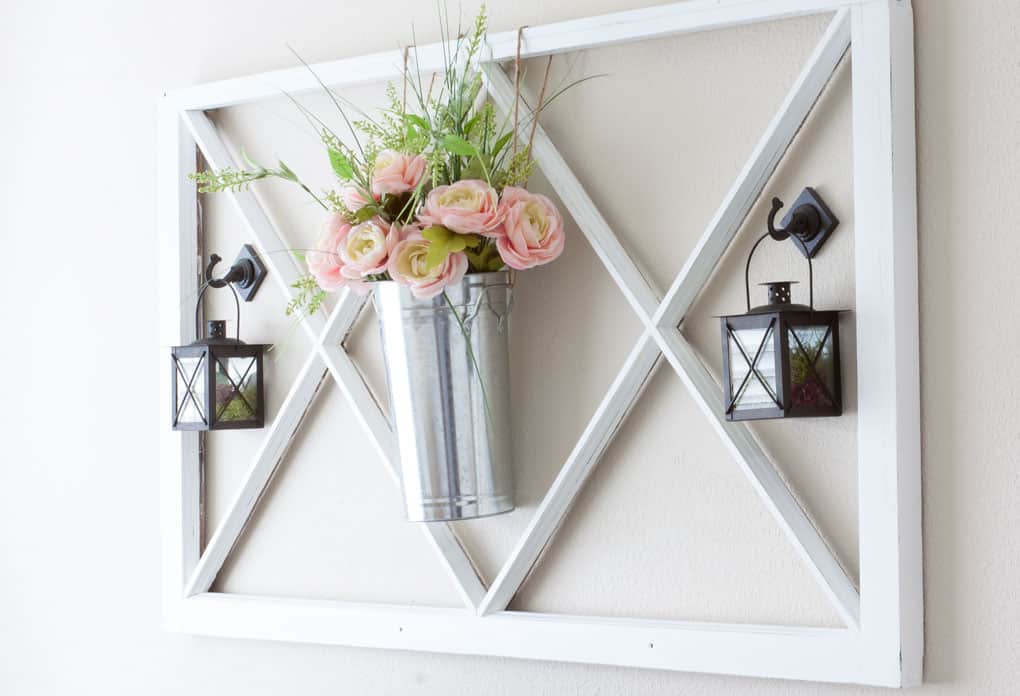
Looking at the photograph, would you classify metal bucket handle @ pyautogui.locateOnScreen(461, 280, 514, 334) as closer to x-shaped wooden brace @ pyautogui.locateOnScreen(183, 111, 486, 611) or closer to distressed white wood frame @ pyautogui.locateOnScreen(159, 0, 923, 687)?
distressed white wood frame @ pyautogui.locateOnScreen(159, 0, 923, 687)

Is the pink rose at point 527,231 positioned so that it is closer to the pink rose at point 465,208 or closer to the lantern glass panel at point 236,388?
the pink rose at point 465,208

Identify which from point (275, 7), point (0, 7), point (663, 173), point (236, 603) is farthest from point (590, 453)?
point (0, 7)

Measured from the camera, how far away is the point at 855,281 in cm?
136

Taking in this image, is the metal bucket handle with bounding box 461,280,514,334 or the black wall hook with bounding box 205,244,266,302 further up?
the black wall hook with bounding box 205,244,266,302

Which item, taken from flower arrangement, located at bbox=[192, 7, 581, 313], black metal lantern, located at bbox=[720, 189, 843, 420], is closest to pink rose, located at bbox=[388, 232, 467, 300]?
flower arrangement, located at bbox=[192, 7, 581, 313]

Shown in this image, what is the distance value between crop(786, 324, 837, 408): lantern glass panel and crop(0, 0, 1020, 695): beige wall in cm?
4

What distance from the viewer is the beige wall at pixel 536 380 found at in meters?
1.31

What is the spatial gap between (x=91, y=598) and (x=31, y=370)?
389mm

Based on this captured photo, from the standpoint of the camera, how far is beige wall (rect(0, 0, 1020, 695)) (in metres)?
1.31

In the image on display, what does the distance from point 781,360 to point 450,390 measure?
411 millimetres

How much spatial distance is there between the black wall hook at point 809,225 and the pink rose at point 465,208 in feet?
1.03

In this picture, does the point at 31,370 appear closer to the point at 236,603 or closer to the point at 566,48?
the point at 236,603

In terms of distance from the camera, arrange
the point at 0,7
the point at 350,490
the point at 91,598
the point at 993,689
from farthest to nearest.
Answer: the point at 0,7 → the point at 91,598 → the point at 350,490 → the point at 993,689

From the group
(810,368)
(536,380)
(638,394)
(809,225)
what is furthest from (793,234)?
(536,380)
